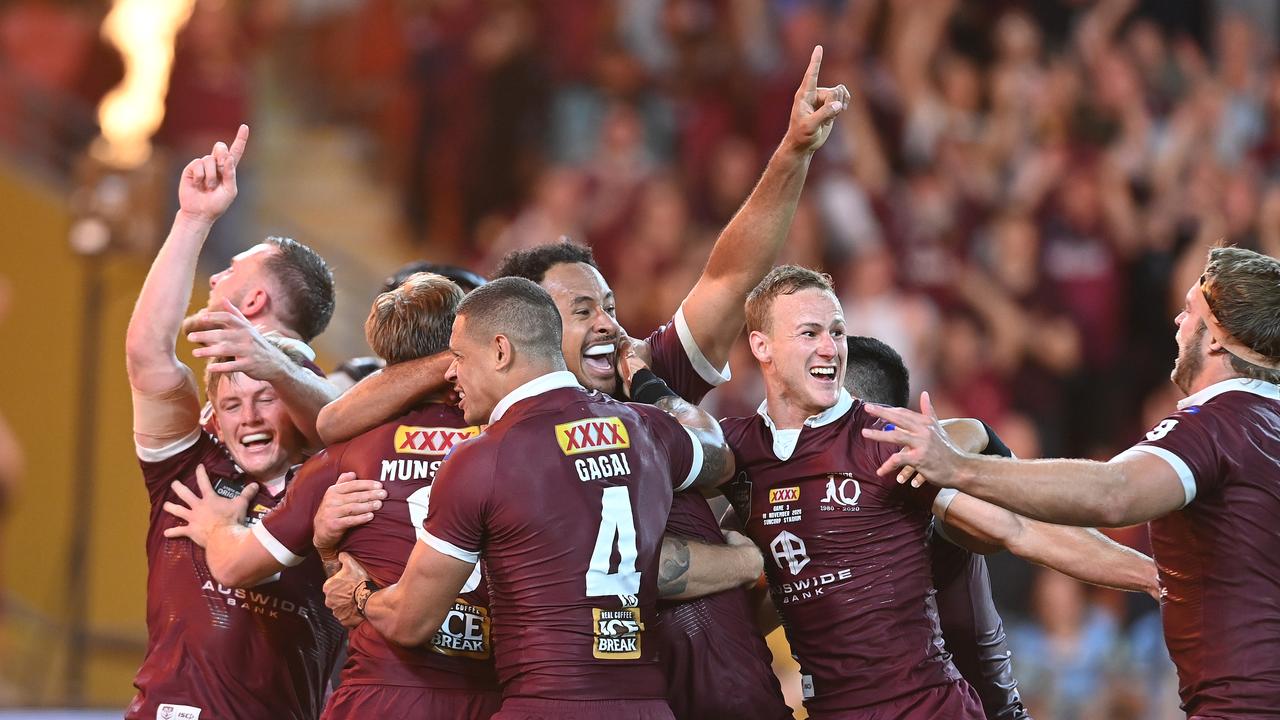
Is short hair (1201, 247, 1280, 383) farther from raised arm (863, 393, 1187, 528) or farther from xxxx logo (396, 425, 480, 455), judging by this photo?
xxxx logo (396, 425, 480, 455)

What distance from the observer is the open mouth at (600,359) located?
5379 millimetres

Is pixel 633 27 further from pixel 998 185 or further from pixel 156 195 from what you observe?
pixel 156 195

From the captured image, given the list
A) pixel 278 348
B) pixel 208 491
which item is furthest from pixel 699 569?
pixel 208 491

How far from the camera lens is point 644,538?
440 centimetres

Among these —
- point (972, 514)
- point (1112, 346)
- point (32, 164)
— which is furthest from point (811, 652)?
point (32, 164)

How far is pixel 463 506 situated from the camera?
4277mm

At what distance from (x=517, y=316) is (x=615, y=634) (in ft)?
3.44

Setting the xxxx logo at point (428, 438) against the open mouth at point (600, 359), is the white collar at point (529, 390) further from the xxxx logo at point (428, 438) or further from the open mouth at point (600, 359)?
the open mouth at point (600, 359)

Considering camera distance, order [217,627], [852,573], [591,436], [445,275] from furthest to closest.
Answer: [445,275], [217,627], [852,573], [591,436]

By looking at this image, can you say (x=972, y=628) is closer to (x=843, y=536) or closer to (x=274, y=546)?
(x=843, y=536)

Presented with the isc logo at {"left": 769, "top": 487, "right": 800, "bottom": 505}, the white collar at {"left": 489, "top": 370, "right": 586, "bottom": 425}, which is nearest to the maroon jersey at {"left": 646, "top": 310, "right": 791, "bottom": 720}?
the isc logo at {"left": 769, "top": 487, "right": 800, "bottom": 505}

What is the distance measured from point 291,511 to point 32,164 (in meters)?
8.92

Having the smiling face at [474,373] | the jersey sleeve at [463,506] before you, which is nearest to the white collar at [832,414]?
the smiling face at [474,373]

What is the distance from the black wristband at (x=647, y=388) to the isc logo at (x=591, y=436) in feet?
2.10
